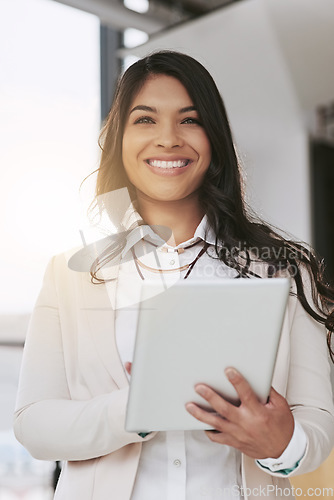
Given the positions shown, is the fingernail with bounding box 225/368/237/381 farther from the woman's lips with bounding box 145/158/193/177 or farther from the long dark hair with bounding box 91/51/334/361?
the woman's lips with bounding box 145/158/193/177

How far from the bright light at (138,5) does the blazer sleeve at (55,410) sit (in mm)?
3152

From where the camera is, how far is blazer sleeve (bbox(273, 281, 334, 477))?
877 millimetres

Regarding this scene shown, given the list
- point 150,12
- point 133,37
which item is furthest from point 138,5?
point 133,37

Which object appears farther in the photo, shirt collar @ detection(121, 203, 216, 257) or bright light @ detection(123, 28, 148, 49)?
bright light @ detection(123, 28, 148, 49)

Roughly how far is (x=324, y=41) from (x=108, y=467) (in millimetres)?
3221

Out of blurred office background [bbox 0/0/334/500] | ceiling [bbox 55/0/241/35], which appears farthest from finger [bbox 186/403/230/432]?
ceiling [bbox 55/0/241/35]

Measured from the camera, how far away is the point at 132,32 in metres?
3.98

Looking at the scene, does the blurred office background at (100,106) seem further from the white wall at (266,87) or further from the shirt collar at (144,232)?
the shirt collar at (144,232)

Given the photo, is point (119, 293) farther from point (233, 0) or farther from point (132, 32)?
point (132, 32)

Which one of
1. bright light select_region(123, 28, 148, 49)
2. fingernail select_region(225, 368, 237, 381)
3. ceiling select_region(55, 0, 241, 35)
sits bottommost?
fingernail select_region(225, 368, 237, 381)

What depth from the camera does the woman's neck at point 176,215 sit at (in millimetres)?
1074

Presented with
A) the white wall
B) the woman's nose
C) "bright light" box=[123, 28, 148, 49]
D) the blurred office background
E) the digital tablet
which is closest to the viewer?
the digital tablet

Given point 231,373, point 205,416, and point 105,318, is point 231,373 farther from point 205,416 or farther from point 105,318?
point 105,318

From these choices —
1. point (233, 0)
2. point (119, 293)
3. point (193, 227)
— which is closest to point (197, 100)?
point (193, 227)
